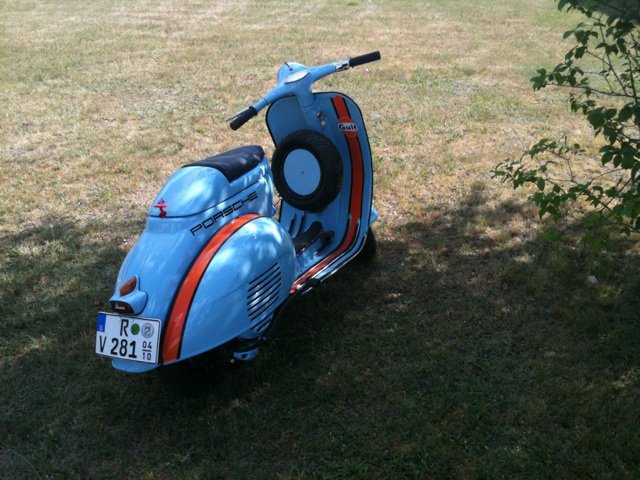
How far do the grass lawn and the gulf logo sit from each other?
35.5 inches

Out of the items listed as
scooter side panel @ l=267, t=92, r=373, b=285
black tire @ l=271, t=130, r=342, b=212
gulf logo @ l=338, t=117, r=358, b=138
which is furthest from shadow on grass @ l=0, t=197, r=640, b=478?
gulf logo @ l=338, t=117, r=358, b=138

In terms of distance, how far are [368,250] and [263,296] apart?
4.37 feet

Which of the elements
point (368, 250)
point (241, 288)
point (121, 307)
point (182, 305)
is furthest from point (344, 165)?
point (121, 307)

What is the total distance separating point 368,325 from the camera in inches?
139

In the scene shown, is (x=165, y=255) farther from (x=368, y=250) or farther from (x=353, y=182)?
(x=368, y=250)

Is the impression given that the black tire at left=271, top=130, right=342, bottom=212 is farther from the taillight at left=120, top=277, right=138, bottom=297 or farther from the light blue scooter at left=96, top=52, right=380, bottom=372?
the taillight at left=120, top=277, right=138, bottom=297

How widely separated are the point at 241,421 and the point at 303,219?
1516 millimetres

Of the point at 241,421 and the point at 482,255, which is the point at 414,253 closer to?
the point at 482,255

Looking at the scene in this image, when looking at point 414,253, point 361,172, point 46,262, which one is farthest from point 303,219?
point 46,262

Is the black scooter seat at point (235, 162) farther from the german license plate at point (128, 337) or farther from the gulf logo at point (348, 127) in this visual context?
the german license plate at point (128, 337)

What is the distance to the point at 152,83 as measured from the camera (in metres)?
8.05

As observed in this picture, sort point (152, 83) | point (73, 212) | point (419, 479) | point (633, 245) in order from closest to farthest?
point (419, 479) → point (633, 245) → point (73, 212) → point (152, 83)

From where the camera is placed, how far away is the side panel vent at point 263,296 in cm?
283

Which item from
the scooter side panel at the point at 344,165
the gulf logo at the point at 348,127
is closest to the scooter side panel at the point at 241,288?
the scooter side panel at the point at 344,165
